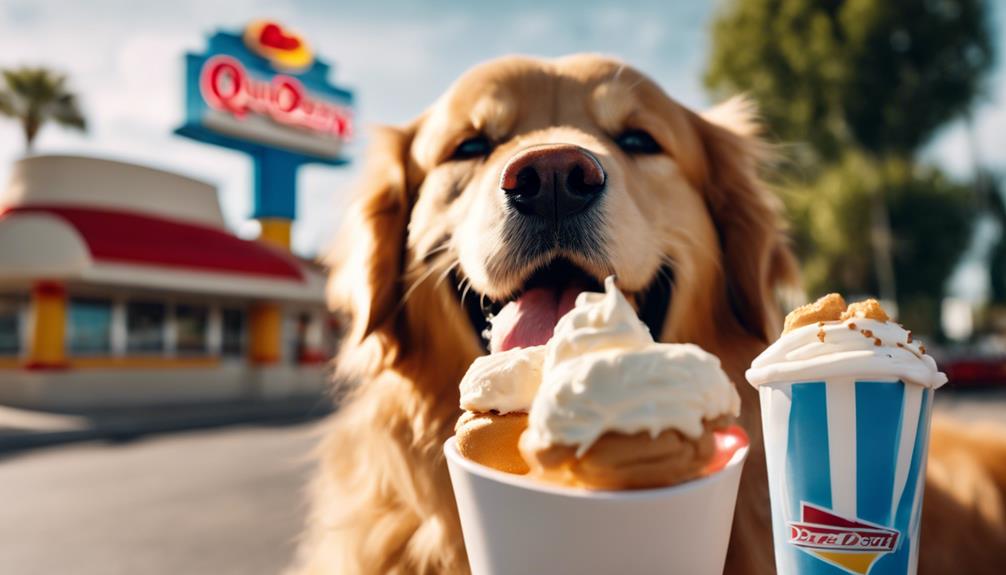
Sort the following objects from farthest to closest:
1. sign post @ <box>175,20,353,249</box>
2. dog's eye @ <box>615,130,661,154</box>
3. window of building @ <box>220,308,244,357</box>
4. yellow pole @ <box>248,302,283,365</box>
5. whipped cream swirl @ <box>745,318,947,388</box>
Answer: yellow pole @ <box>248,302,283,365</box> → window of building @ <box>220,308,244,357</box> → sign post @ <box>175,20,353,249</box> → dog's eye @ <box>615,130,661,154</box> → whipped cream swirl @ <box>745,318,947,388</box>

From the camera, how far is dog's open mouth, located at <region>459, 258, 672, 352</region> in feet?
6.02

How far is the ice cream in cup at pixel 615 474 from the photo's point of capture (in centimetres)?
88

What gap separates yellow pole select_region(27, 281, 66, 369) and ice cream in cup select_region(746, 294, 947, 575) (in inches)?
639

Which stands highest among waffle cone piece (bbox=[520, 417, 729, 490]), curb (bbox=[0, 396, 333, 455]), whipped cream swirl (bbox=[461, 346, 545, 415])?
whipped cream swirl (bbox=[461, 346, 545, 415])

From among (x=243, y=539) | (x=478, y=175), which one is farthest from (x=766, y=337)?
(x=243, y=539)

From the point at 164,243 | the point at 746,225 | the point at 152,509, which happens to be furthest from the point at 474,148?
the point at 164,243

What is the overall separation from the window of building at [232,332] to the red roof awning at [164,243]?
2212 mm

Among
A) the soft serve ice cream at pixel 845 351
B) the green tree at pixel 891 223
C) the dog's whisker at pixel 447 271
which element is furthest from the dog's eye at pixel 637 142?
the green tree at pixel 891 223

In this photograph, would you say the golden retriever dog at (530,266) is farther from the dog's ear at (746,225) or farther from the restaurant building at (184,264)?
the restaurant building at (184,264)

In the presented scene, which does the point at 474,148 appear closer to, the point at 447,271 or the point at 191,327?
the point at 447,271

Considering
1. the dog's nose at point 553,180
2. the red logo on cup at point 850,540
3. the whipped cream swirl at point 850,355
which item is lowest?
the red logo on cup at point 850,540

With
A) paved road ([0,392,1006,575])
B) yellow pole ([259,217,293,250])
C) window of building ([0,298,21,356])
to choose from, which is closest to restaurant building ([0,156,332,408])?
window of building ([0,298,21,356])

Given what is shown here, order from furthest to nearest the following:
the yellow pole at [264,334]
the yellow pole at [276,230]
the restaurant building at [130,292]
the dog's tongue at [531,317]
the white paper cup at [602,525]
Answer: the yellow pole at [276,230] → the yellow pole at [264,334] → the restaurant building at [130,292] → the dog's tongue at [531,317] → the white paper cup at [602,525]

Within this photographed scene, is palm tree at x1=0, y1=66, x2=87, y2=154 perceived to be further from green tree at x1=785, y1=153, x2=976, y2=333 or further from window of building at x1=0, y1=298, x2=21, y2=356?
green tree at x1=785, y1=153, x2=976, y2=333
